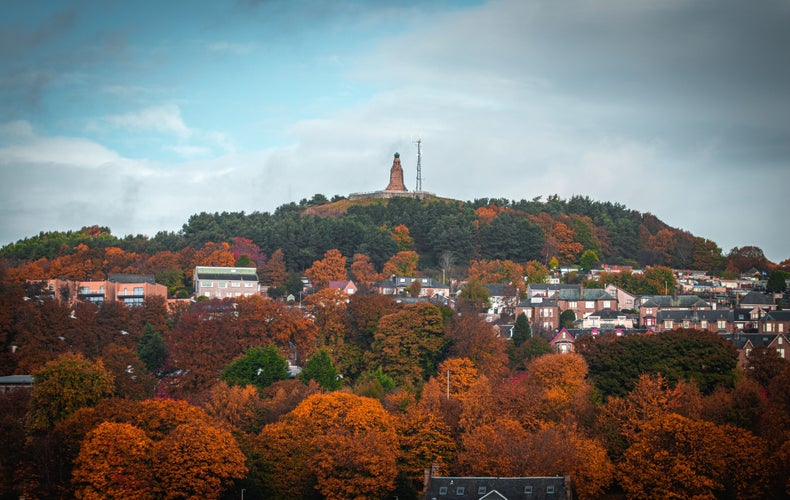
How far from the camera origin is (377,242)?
104 m

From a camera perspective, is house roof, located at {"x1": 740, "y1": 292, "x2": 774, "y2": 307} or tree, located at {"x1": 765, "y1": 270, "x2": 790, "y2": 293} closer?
house roof, located at {"x1": 740, "y1": 292, "x2": 774, "y2": 307}

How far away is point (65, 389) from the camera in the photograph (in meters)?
49.8

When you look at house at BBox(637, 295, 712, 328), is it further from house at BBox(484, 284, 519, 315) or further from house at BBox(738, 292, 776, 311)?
house at BBox(484, 284, 519, 315)

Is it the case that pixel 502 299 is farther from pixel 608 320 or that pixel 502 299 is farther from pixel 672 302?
pixel 672 302

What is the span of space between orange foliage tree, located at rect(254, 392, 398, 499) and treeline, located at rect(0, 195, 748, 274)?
51899 millimetres

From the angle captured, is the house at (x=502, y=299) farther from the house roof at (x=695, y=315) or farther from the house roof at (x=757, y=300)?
the house roof at (x=757, y=300)

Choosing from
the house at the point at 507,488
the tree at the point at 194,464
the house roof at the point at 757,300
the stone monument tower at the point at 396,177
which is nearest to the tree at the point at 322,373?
the tree at the point at 194,464

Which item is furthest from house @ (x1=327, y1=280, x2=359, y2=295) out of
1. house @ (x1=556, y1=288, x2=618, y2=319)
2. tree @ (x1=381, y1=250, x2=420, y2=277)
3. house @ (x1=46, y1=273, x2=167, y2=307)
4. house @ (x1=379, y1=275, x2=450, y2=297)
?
house @ (x1=556, y1=288, x2=618, y2=319)

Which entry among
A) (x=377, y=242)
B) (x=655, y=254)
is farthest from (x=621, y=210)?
(x=377, y=242)

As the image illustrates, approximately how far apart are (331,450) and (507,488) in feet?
28.1

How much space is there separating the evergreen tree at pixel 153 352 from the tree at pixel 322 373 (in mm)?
11549

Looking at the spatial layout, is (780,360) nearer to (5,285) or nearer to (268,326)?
(268,326)

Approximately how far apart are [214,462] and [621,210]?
97.0 m

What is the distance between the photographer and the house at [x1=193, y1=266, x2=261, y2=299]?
3551 inches
